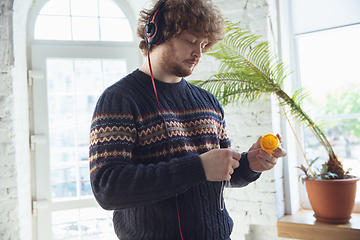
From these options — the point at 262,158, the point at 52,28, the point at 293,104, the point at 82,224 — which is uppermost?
the point at 52,28

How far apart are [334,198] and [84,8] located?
2.13m

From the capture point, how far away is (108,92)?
910mm

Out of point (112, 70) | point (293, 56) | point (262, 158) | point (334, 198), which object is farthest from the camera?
point (112, 70)

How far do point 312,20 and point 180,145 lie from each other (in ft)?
5.37

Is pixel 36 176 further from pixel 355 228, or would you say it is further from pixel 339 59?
pixel 339 59

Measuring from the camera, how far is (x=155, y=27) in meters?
1.00

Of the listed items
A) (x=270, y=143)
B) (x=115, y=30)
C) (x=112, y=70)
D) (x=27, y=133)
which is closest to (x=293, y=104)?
(x=270, y=143)

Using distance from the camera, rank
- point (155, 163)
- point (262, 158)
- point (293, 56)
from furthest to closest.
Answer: point (293, 56), point (262, 158), point (155, 163)

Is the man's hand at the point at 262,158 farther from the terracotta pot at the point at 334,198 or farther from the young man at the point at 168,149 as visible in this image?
the terracotta pot at the point at 334,198

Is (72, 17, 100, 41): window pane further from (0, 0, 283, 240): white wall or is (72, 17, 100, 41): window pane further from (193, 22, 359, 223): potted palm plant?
(193, 22, 359, 223): potted palm plant

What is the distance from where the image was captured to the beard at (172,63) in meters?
1.00

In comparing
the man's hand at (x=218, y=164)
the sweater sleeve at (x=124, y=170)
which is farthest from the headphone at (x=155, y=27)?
the man's hand at (x=218, y=164)

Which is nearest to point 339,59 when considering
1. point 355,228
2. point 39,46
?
point 355,228

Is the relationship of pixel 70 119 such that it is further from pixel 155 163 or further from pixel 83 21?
pixel 155 163
